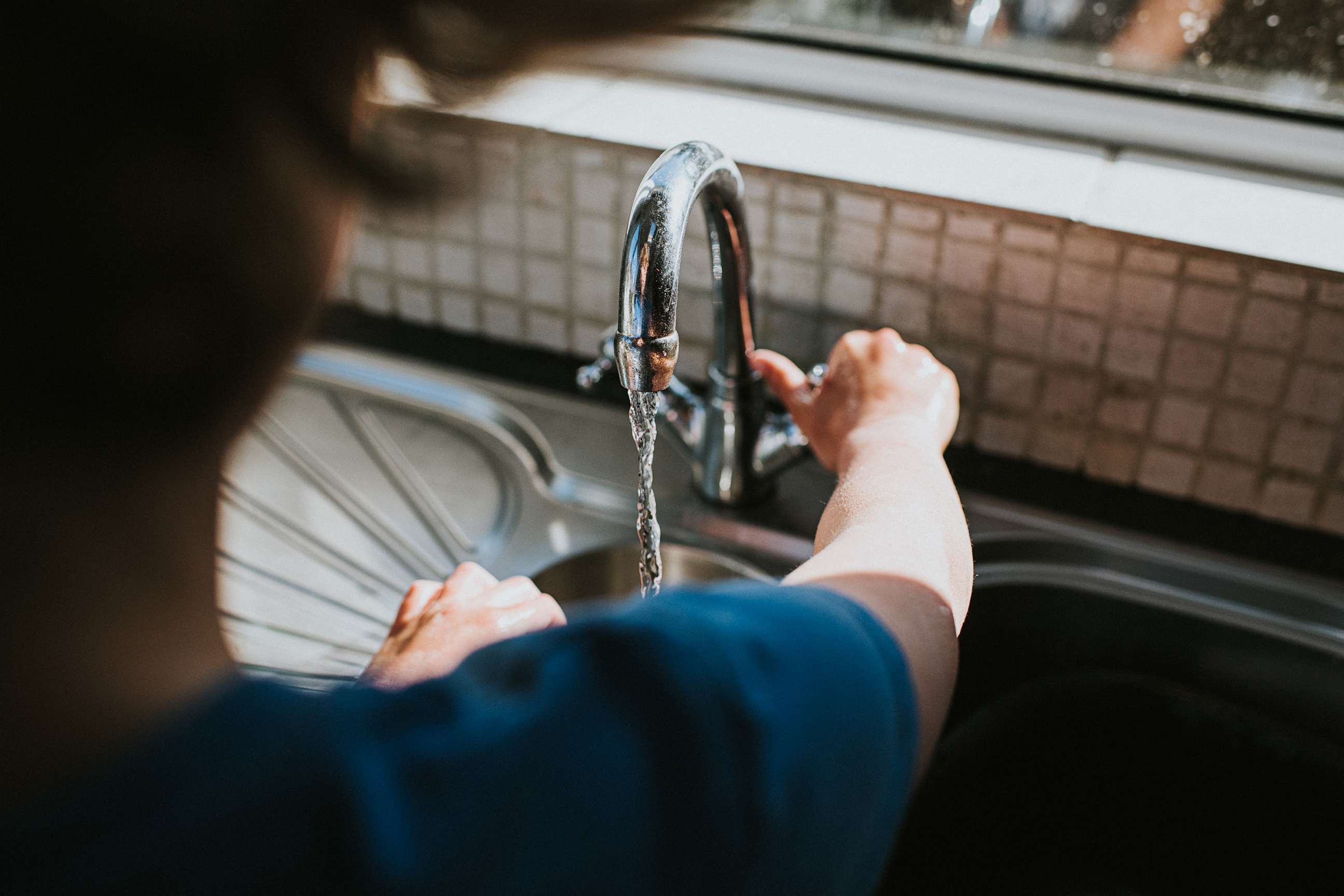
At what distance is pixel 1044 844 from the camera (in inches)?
32.4

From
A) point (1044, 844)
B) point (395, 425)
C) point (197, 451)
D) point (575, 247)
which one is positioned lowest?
point (1044, 844)

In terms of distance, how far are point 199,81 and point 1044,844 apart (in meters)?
0.77

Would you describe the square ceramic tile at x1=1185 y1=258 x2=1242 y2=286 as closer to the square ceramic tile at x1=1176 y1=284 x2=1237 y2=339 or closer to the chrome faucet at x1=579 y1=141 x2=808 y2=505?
the square ceramic tile at x1=1176 y1=284 x2=1237 y2=339

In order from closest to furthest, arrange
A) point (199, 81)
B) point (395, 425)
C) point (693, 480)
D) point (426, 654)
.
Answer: point (199, 81) → point (426, 654) → point (693, 480) → point (395, 425)

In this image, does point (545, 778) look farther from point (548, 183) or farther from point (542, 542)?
point (548, 183)

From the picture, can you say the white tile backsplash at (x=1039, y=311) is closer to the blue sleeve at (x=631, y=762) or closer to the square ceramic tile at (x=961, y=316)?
the square ceramic tile at (x=961, y=316)

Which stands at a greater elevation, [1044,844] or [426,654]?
[426,654]

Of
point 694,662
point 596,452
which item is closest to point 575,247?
point 596,452

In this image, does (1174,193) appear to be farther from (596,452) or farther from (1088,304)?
(596,452)

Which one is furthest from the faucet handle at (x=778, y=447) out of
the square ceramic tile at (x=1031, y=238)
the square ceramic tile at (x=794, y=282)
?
the square ceramic tile at (x=1031, y=238)

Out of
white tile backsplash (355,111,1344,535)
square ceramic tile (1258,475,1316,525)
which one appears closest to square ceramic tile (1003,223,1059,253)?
white tile backsplash (355,111,1344,535)

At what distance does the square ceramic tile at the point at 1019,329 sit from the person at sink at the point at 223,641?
0.55 meters

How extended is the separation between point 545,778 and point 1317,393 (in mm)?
688

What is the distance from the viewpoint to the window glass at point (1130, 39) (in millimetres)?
929
